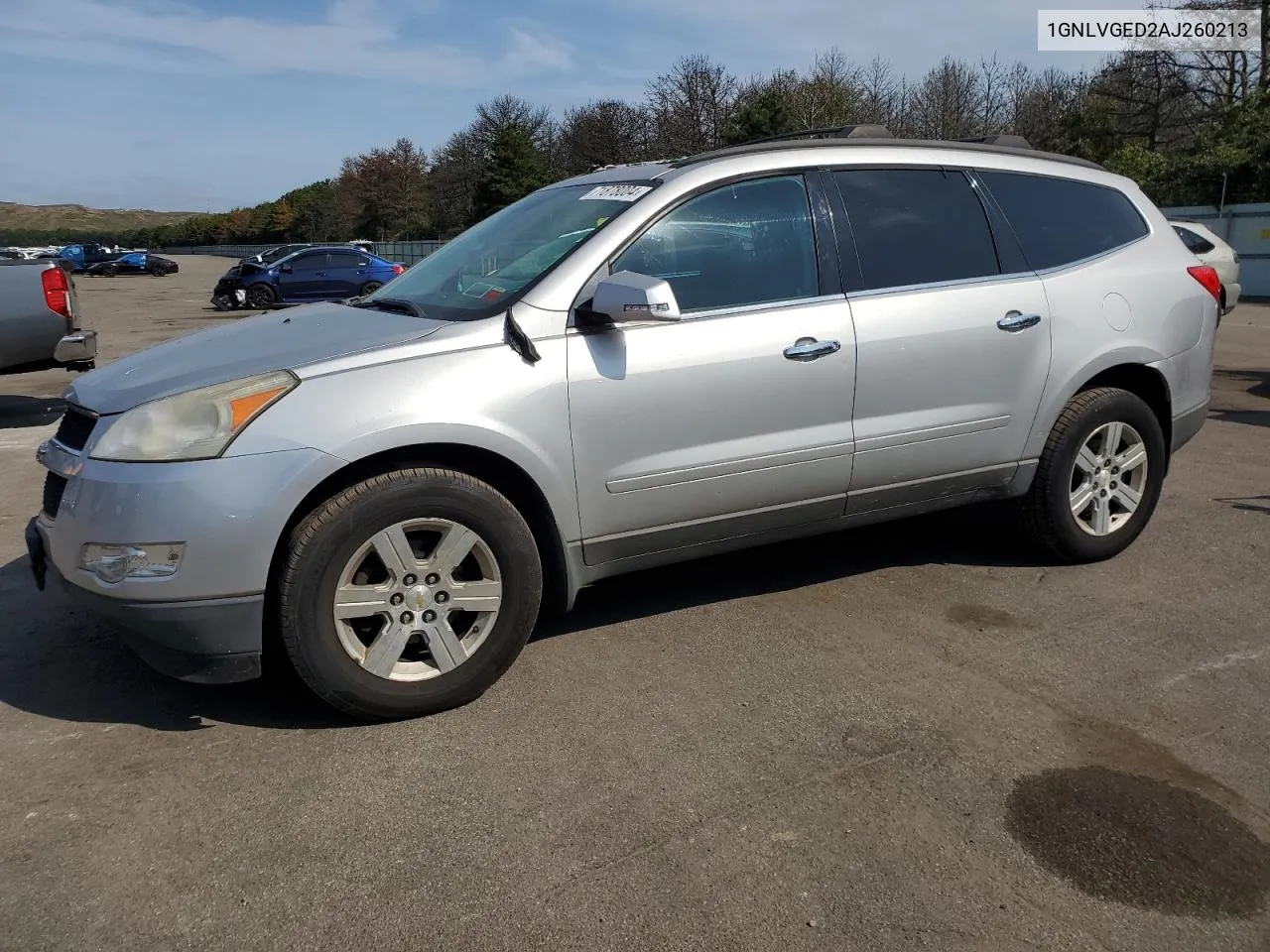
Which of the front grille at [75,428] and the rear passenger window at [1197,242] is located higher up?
the rear passenger window at [1197,242]

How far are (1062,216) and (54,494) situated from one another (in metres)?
4.19

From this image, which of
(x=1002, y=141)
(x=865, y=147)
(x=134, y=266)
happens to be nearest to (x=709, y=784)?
(x=865, y=147)

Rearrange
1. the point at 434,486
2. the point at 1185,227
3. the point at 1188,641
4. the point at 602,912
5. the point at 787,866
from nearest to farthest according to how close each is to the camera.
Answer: the point at 602,912
the point at 787,866
the point at 434,486
the point at 1188,641
the point at 1185,227

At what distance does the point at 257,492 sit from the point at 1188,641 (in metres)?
3.36

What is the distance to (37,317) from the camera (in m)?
8.78

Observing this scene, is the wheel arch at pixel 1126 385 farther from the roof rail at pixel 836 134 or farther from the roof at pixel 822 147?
the roof rail at pixel 836 134

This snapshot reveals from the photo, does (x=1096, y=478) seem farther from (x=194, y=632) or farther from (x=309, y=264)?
(x=309, y=264)

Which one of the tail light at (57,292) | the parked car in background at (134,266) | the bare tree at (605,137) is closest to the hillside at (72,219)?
the parked car in background at (134,266)

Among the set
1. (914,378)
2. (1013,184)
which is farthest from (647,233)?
(1013,184)

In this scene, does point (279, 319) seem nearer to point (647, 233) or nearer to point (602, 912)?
point (647, 233)

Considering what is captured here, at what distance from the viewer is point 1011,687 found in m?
3.59

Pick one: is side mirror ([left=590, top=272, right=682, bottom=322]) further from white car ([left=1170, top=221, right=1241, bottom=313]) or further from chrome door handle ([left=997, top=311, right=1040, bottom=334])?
white car ([left=1170, top=221, right=1241, bottom=313])

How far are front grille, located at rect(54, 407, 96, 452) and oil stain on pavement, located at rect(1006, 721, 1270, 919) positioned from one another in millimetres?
3004

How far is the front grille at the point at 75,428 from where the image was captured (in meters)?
3.34
